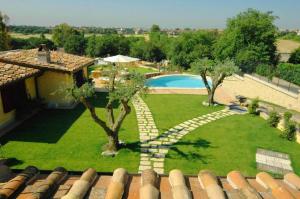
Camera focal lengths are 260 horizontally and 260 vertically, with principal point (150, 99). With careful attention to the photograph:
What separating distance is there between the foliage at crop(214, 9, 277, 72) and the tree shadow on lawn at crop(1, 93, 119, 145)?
27.8m

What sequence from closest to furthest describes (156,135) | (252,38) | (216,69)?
(156,135), (216,69), (252,38)

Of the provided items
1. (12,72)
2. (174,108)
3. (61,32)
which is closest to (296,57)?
(174,108)

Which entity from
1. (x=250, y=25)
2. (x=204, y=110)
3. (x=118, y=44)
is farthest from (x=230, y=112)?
(x=118, y=44)

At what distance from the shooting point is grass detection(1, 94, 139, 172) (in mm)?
11484

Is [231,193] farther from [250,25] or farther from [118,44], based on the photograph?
[118,44]

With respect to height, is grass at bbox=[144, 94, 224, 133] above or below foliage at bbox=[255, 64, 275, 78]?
below

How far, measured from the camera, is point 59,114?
711 inches

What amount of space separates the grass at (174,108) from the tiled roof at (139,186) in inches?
413

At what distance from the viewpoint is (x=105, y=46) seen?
177 ft

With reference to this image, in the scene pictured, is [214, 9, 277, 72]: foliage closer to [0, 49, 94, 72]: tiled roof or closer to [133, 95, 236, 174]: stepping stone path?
[133, 95, 236, 174]: stepping stone path

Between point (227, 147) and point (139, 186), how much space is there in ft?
Answer: 32.9

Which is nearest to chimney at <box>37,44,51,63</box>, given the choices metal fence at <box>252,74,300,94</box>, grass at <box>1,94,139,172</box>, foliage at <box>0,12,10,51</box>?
grass at <box>1,94,139,172</box>

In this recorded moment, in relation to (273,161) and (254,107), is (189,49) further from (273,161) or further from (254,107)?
(273,161)

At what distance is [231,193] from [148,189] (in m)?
1.44
